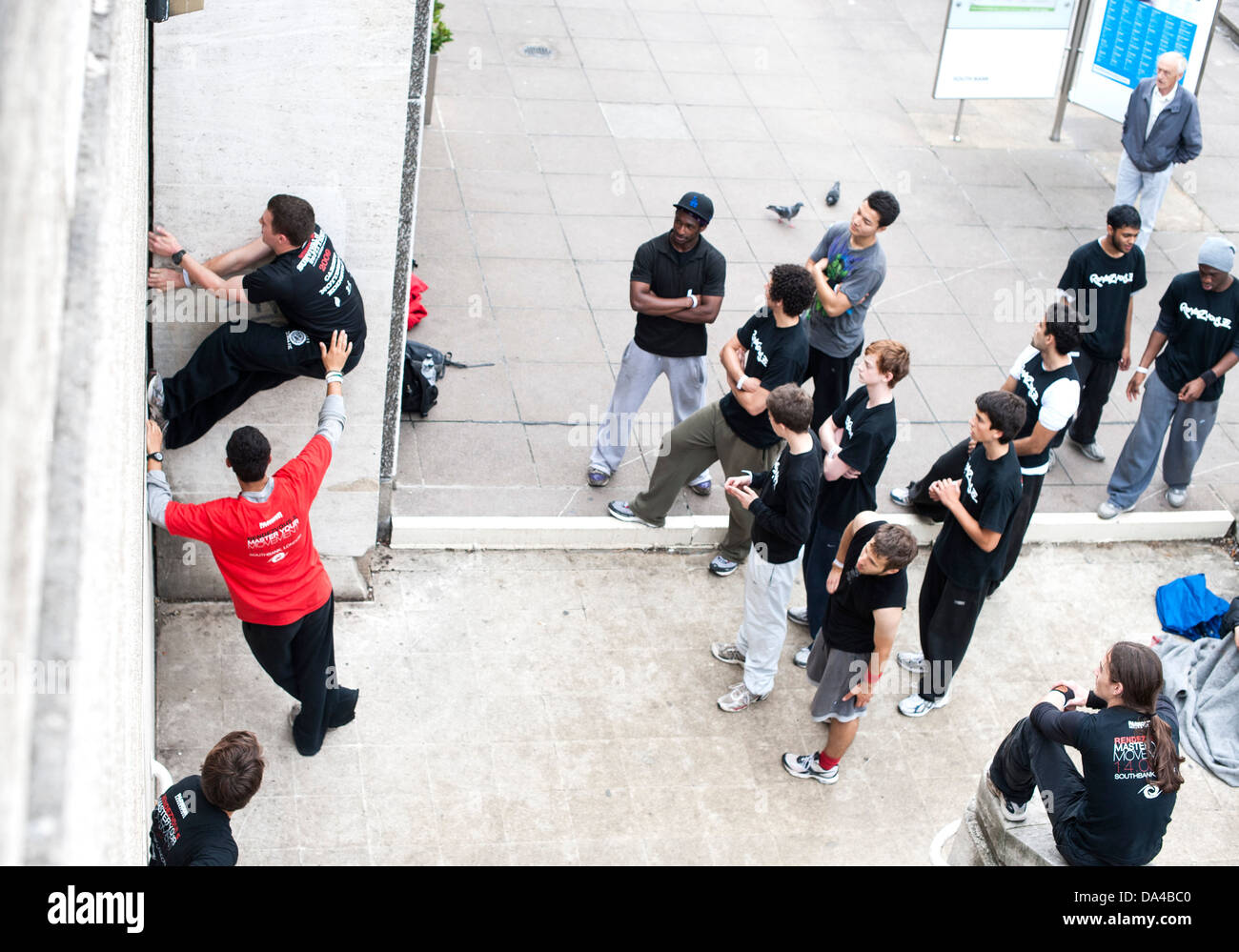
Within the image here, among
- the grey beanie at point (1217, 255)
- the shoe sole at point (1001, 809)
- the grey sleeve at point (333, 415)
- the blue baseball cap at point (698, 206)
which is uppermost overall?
the blue baseball cap at point (698, 206)

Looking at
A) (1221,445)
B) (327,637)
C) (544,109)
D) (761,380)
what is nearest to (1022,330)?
(1221,445)

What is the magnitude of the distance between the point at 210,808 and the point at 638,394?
14.2ft

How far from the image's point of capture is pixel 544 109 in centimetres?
1317

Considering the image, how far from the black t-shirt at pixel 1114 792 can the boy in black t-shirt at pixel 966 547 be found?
1.46 meters

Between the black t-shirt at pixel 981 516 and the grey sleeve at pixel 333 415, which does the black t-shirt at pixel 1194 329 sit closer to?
the black t-shirt at pixel 981 516

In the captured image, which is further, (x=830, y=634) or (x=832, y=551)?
(x=832, y=551)

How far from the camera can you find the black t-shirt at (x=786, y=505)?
6.91m

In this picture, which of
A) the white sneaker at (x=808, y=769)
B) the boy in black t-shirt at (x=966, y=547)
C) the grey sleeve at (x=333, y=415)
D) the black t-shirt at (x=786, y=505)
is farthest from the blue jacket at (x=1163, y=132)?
the grey sleeve at (x=333, y=415)

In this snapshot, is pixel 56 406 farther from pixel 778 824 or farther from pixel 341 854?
pixel 778 824

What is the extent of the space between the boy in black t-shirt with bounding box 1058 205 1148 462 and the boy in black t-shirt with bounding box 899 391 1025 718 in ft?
6.59

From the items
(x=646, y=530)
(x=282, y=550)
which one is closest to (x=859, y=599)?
(x=646, y=530)

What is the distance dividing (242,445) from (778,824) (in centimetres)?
325

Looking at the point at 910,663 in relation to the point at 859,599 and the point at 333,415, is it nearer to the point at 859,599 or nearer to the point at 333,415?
the point at 859,599
